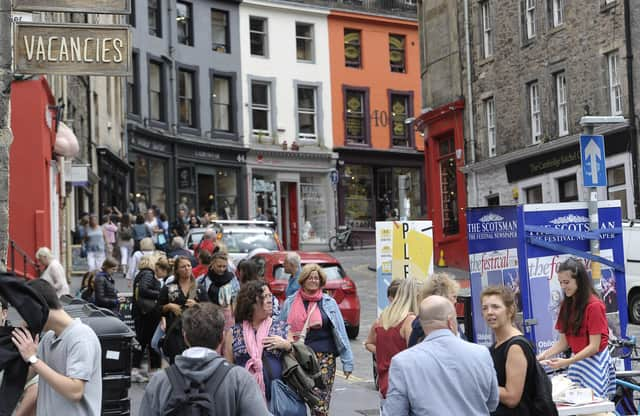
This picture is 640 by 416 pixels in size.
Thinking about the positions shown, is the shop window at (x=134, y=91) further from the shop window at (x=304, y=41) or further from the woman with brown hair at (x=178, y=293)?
the woman with brown hair at (x=178, y=293)

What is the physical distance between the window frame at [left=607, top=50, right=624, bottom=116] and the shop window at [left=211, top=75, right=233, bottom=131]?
68.9 feet

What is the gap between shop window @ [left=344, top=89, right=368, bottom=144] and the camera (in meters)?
50.5

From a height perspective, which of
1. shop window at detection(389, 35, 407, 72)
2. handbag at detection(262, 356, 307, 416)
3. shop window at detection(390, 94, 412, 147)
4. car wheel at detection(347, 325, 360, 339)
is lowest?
car wheel at detection(347, 325, 360, 339)

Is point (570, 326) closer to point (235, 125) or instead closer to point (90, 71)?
point (90, 71)

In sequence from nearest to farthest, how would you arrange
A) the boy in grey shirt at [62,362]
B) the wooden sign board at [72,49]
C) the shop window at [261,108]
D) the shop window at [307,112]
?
the boy in grey shirt at [62,362] → the wooden sign board at [72,49] → the shop window at [261,108] → the shop window at [307,112]

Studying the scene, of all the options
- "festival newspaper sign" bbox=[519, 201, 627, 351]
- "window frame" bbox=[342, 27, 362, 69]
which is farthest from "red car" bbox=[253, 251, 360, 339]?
"window frame" bbox=[342, 27, 362, 69]

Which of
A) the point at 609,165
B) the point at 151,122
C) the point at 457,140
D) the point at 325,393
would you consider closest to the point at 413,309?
the point at 325,393

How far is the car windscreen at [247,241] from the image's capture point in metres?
24.6

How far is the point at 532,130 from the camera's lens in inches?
1315

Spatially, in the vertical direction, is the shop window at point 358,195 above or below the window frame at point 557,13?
below

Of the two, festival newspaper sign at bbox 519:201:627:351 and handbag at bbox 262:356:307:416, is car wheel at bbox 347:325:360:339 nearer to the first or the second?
festival newspaper sign at bbox 519:201:627:351

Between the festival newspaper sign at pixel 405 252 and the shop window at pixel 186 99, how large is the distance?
2953 cm

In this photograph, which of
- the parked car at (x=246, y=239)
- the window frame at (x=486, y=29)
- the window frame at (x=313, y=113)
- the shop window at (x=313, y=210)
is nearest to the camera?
the parked car at (x=246, y=239)

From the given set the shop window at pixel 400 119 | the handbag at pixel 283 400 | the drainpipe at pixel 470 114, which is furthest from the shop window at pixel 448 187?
the handbag at pixel 283 400
